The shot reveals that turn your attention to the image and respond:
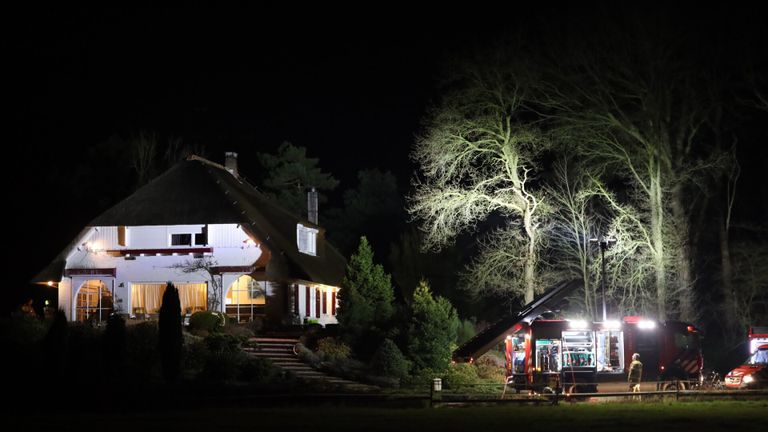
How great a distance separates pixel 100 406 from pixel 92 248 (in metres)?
22.9

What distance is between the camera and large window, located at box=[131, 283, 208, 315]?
4725cm

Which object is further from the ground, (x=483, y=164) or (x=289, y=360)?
(x=483, y=164)

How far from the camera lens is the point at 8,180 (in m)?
63.6

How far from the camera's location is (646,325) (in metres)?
32.2

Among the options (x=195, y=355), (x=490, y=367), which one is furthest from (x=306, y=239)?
(x=195, y=355)

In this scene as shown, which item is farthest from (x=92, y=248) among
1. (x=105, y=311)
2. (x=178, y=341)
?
(x=178, y=341)

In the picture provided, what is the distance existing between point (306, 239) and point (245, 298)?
6236mm

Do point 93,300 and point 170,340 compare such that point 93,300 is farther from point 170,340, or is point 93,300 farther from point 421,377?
point 421,377

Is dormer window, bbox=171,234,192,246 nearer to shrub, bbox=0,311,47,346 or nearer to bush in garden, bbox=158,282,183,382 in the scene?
shrub, bbox=0,311,47,346

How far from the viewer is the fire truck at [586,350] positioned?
31.2 meters

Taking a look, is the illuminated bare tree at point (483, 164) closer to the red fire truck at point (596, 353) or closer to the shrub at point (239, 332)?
the red fire truck at point (596, 353)

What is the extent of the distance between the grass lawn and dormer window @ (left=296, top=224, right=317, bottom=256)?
26.4 m

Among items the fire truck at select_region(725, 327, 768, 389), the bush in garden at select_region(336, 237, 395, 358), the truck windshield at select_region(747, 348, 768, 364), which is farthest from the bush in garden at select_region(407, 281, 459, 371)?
the truck windshield at select_region(747, 348, 768, 364)

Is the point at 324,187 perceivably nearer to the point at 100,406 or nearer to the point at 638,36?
the point at 638,36
